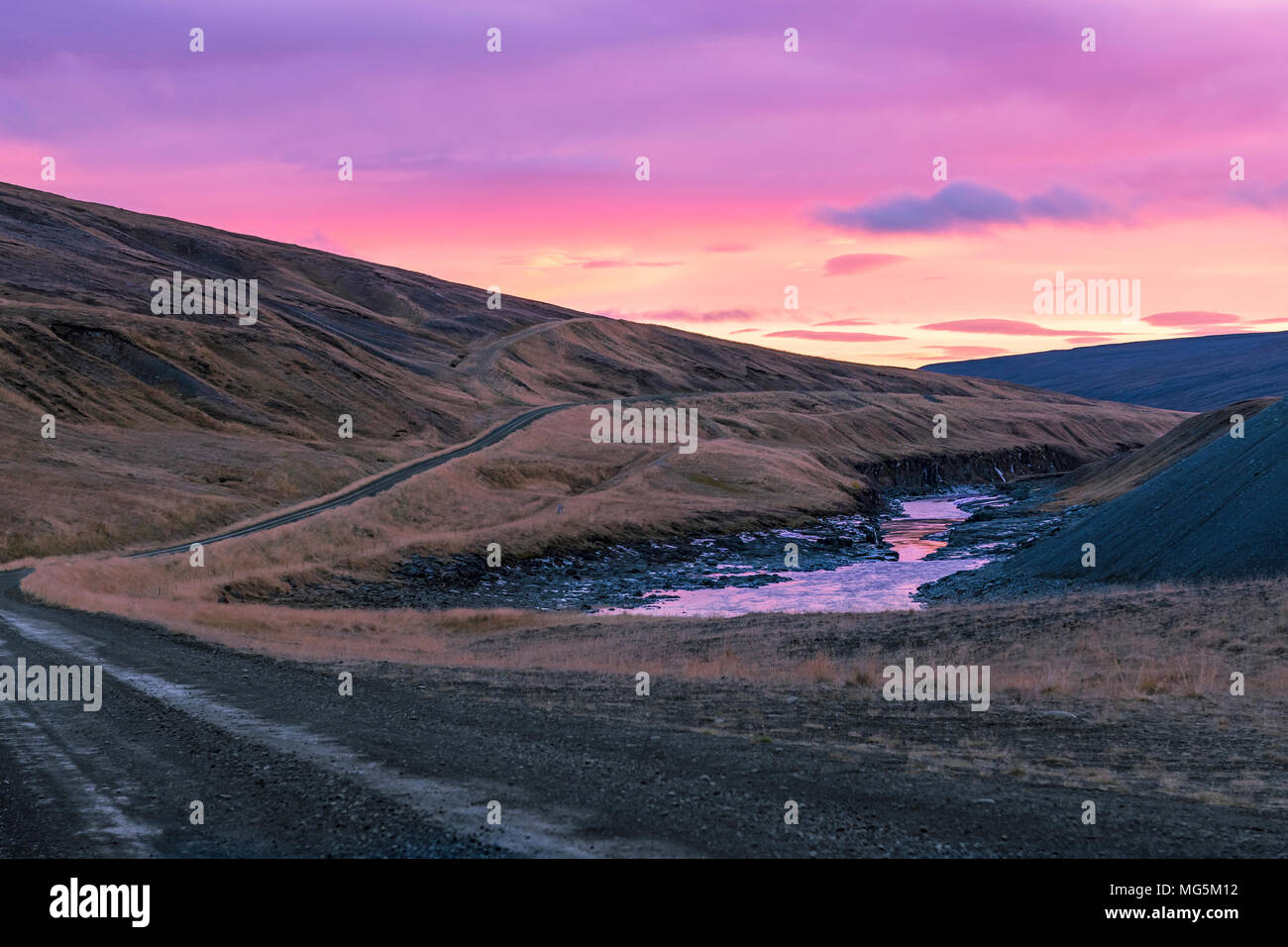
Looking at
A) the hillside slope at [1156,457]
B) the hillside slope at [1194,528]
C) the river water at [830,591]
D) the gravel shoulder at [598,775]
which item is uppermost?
the hillside slope at [1156,457]

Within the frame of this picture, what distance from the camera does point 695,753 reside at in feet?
39.6

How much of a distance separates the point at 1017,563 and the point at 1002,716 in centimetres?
3244

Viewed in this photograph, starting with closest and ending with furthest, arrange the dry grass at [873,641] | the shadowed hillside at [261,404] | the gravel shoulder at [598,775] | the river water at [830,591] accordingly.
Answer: the gravel shoulder at [598,775] < the dry grass at [873,641] < the river water at [830,591] < the shadowed hillside at [261,404]

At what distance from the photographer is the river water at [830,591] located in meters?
45.9

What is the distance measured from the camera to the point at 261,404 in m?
107

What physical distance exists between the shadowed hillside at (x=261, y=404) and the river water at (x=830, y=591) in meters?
20.9

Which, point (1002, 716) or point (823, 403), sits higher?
point (823, 403)

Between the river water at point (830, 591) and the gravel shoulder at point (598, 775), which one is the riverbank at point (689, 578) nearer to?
the river water at point (830, 591)

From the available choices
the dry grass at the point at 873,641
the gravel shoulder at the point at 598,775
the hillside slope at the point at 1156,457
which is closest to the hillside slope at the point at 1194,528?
the dry grass at the point at 873,641

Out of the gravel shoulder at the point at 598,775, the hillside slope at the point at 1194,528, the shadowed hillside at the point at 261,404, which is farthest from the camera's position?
the shadowed hillside at the point at 261,404

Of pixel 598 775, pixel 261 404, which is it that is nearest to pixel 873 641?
pixel 598 775

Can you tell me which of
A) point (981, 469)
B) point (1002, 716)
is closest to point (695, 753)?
point (1002, 716)
